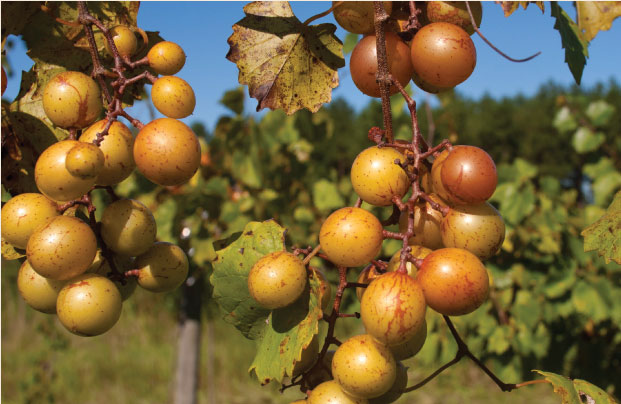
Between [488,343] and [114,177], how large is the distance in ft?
8.20

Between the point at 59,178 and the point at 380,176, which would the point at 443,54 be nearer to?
the point at 380,176

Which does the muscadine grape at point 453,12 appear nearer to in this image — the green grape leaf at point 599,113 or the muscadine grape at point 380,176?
the muscadine grape at point 380,176

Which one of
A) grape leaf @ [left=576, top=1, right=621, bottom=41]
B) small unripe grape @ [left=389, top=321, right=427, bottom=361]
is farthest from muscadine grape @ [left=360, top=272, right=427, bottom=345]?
grape leaf @ [left=576, top=1, right=621, bottom=41]

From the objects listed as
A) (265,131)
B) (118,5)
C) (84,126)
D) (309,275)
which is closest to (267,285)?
(309,275)

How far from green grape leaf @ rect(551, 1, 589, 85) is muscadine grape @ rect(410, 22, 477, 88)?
0.21 m

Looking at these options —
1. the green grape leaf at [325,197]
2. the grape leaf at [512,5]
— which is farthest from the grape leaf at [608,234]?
the green grape leaf at [325,197]

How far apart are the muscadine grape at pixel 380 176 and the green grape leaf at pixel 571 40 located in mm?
Result: 377

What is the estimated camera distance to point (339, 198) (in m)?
2.70

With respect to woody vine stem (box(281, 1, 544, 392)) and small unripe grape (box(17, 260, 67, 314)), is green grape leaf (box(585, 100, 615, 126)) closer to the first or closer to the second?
woody vine stem (box(281, 1, 544, 392))

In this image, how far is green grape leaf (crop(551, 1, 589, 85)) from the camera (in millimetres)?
883

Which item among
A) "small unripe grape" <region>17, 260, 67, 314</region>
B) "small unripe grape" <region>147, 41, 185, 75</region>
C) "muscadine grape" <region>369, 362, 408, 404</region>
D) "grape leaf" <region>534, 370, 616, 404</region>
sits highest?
"small unripe grape" <region>147, 41, 185, 75</region>

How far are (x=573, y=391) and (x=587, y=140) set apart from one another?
2.75 m

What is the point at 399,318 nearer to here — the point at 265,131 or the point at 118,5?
the point at 118,5

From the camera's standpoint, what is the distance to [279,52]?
2.89ft
